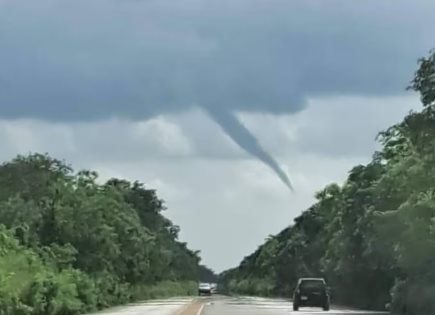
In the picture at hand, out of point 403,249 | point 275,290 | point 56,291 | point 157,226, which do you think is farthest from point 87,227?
point 275,290

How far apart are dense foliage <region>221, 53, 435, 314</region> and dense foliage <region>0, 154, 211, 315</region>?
52.0ft

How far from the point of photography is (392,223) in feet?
173

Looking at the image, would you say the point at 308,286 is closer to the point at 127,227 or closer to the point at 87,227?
the point at 87,227

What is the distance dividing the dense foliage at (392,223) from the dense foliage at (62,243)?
15.9 metres

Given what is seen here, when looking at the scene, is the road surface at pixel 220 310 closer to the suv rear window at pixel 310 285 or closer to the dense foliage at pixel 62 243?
the suv rear window at pixel 310 285

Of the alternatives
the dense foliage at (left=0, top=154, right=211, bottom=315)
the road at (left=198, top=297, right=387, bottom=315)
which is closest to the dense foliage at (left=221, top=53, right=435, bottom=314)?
the road at (left=198, top=297, right=387, bottom=315)

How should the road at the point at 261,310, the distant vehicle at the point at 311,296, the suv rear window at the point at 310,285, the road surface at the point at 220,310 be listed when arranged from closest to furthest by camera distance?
the road at the point at 261,310
the road surface at the point at 220,310
the distant vehicle at the point at 311,296
the suv rear window at the point at 310,285

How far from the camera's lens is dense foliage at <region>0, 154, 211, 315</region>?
4632 cm

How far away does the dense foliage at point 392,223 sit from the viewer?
153 feet

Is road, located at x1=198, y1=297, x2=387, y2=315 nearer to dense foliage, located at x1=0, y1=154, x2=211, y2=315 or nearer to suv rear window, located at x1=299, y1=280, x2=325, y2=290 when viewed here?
suv rear window, located at x1=299, y1=280, x2=325, y2=290

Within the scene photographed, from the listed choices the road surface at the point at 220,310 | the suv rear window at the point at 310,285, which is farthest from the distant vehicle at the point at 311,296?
the road surface at the point at 220,310

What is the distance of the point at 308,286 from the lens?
62719mm

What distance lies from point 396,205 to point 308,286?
8.36 meters

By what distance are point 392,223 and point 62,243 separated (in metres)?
24.5
